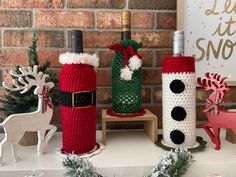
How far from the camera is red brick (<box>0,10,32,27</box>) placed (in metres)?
0.87

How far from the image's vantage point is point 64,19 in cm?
89

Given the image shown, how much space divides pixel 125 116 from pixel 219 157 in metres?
0.27

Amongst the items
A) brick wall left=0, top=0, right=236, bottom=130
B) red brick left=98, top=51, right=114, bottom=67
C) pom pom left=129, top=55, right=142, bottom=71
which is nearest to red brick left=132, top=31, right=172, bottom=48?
brick wall left=0, top=0, right=236, bottom=130

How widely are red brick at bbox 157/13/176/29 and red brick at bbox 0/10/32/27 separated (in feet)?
1.49

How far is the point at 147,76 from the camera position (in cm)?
92

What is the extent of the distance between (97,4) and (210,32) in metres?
0.41

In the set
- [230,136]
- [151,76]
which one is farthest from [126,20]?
[230,136]

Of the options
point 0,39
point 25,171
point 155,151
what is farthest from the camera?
point 0,39

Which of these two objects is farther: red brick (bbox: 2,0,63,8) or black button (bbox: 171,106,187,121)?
red brick (bbox: 2,0,63,8)

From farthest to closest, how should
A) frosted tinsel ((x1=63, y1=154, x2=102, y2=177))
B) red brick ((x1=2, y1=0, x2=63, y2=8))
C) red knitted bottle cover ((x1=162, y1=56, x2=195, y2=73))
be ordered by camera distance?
red brick ((x1=2, y1=0, x2=63, y2=8)), red knitted bottle cover ((x1=162, y1=56, x2=195, y2=73)), frosted tinsel ((x1=63, y1=154, x2=102, y2=177))

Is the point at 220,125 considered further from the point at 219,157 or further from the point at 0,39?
the point at 0,39

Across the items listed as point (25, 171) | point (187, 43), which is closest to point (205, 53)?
point (187, 43)

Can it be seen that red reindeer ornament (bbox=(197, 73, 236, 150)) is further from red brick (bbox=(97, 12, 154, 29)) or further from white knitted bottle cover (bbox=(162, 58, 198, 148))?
red brick (bbox=(97, 12, 154, 29))

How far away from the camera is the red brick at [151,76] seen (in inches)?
36.3
